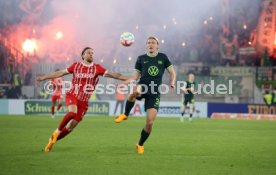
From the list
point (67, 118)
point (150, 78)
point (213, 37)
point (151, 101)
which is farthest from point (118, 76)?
point (213, 37)

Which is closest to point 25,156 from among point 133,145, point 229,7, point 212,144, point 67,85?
point 133,145

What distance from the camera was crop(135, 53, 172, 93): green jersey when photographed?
12.6m

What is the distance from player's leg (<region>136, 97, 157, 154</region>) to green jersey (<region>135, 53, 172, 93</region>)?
437 mm

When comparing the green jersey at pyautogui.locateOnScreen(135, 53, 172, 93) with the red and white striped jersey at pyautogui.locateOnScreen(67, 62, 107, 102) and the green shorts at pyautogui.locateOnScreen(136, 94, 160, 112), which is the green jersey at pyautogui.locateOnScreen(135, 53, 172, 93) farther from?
the red and white striped jersey at pyautogui.locateOnScreen(67, 62, 107, 102)

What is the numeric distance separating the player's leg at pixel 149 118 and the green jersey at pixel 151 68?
1.43 ft

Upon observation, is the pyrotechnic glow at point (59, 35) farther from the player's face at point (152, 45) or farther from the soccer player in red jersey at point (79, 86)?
the player's face at point (152, 45)

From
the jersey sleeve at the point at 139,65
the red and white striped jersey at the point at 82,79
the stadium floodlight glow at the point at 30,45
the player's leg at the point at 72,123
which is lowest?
the player's leg at the point at 72,123

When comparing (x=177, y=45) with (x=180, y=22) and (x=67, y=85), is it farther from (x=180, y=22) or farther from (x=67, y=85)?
(x=67, y=85)

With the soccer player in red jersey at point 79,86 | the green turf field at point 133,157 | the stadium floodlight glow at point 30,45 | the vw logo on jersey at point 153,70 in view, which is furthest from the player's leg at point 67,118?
the stadium floodlight glow at point 30,45

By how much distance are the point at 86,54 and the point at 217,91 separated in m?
30.8

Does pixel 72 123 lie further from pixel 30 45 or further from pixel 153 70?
pixel 30 45

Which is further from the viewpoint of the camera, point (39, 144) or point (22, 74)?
point (22, 74)

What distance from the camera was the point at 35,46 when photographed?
47.1m

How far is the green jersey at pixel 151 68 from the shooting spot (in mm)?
12594
